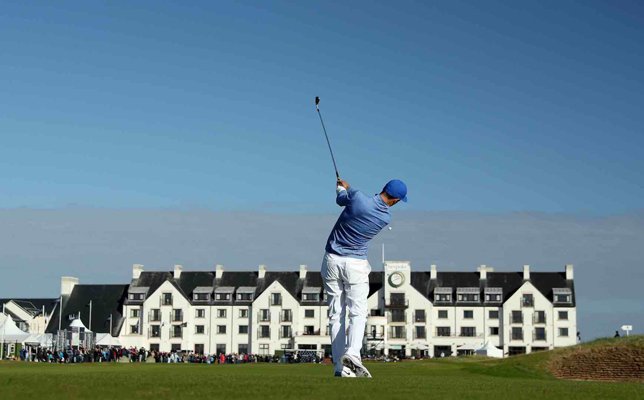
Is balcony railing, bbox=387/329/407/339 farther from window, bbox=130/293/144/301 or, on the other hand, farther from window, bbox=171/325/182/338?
window, bbox=130/293/144/301

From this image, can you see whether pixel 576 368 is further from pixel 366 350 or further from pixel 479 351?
pixel 366 350

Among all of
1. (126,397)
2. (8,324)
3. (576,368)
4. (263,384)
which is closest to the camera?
(126,397)

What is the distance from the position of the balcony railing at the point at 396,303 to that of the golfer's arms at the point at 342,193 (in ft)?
298

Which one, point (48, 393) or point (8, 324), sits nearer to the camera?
point (48, 393)

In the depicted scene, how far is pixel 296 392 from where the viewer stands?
9.81m

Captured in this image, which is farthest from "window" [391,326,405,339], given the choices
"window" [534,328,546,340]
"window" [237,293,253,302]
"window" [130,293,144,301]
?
"window" [130,293,144,301]

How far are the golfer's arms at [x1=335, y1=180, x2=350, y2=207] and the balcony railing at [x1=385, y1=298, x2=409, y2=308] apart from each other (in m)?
90.9

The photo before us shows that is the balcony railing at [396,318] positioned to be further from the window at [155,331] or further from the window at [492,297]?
the window at [155,331]

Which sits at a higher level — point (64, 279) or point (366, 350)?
point (64, 279)

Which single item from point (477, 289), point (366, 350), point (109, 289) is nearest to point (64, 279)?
point (109, 289)

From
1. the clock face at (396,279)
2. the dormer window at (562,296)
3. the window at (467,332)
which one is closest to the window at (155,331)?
the clock face at (396,279)

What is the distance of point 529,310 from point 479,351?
1600 cm

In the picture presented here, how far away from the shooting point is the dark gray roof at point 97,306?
358 feet

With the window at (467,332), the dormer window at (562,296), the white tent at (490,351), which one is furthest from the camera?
the window at (467,332)
